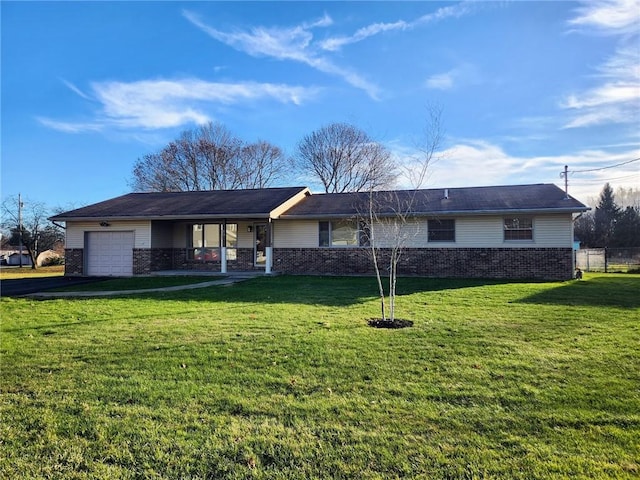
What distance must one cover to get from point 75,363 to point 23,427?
1.72m

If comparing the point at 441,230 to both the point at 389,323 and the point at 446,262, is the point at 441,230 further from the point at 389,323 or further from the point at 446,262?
the point at 389,323

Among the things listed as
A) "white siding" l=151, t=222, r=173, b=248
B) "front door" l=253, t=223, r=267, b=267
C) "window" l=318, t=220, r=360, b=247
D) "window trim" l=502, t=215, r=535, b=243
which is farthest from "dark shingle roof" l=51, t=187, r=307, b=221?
"window trim" l=502, t=215, r=535, b=243

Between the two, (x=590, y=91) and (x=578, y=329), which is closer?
(x=578, y=329)

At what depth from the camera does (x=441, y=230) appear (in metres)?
16.0

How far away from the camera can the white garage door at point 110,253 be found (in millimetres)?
18453

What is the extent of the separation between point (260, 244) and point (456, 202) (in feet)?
29.2

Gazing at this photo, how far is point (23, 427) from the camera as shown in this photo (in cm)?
320

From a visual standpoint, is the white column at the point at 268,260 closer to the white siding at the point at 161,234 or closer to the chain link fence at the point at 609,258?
the white siding at the point at 161,234

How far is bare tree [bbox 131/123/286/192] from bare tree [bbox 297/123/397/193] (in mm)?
4540

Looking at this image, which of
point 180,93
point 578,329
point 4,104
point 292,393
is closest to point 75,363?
point 292,393

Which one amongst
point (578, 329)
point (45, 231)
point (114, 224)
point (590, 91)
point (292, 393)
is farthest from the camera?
point (45, 231)

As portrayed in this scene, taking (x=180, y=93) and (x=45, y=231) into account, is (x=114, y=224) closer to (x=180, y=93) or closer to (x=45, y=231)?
(x=180, y=93)

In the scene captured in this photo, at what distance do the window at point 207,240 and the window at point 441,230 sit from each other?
348 inches

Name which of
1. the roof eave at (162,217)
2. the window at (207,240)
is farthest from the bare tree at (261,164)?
the roof eave at (162,217)
